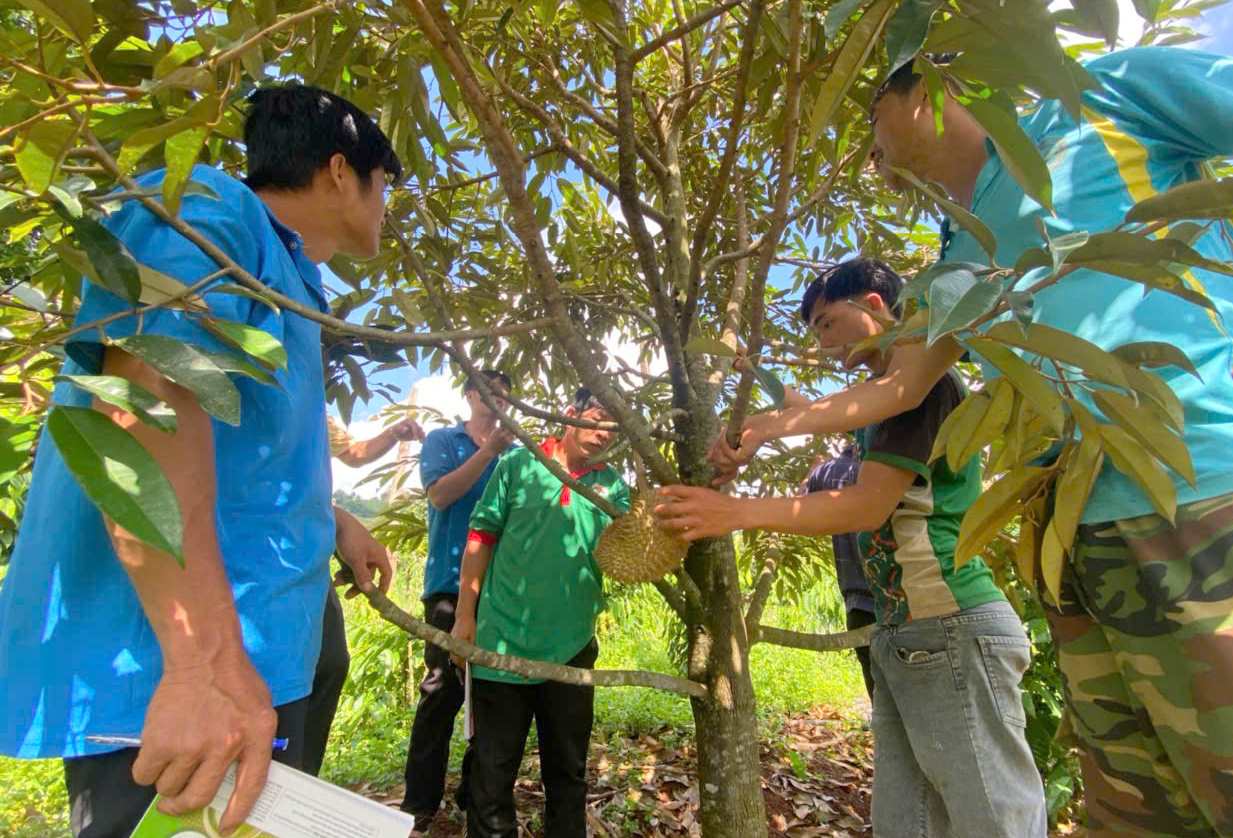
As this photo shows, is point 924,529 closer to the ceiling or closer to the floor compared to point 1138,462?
closer to the ceiling

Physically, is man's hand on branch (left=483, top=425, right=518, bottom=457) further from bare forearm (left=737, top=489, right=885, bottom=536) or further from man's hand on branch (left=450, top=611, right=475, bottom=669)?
bare forearm (left=737, top=489, right=885, bottom=536)

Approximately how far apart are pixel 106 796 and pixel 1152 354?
3.58ft

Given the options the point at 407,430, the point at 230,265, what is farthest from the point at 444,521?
the point at 230,265

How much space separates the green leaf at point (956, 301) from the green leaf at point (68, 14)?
721 mm

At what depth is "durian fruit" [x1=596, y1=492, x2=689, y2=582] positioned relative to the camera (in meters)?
1.34

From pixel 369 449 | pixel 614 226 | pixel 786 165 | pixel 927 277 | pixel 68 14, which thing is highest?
pixel 614 226

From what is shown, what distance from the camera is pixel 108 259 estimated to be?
602 mm

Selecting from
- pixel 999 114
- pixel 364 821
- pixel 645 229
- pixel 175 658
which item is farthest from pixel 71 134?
pixel 645 229

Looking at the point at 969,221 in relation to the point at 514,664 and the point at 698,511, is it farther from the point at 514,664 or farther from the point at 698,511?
the point at 514,664

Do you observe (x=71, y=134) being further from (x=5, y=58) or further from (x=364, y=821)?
(x=364, y=821)

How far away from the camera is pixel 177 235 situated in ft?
2.47

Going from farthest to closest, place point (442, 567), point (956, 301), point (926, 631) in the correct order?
1. point (442, 567)
2. point (926, 631)
3. point (956, 301)

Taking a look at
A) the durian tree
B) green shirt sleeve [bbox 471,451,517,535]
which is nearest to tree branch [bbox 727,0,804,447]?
the durian tree

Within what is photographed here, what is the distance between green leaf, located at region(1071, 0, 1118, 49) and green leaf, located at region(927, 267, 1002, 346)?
0.21m
